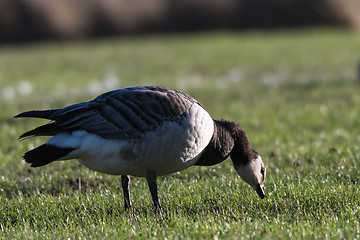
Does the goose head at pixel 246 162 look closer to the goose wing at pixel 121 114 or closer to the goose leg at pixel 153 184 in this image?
the goose wing at pixel 121 114

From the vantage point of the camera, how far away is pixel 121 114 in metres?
5.68

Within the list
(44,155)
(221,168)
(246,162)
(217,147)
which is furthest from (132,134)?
(221,168)

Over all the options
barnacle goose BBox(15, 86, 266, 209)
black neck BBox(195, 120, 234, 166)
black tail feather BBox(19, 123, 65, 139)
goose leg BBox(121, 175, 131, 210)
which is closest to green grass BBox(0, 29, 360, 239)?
goose leg BBox(121, 175, 131, 210)

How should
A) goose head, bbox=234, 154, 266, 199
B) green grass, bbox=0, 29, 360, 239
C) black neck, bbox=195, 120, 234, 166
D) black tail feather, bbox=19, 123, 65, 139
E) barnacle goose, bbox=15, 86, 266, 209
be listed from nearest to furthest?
1. green grass, bbox=0, 29, 360, 239
2. barnacle goose, bbox=15, 86, 266, 209
3. black tail feather, bbox=19, 123, 65, 139
4. black neck, bbox=195, 120, 234, 166
5. goose head, bbox=234, 154, 266, 199

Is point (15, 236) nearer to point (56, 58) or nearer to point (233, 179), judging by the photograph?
point (233, 179)

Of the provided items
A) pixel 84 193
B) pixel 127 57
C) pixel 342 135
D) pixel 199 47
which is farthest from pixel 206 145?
pixel 199 47

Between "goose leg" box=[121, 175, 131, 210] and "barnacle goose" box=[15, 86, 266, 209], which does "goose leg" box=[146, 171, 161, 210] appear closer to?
"barnacle goose" box=[15, 86, 266, 209]

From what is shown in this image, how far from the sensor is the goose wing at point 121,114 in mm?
5570

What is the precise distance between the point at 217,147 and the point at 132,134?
38.4 inches

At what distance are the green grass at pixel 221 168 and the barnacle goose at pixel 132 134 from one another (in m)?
0.52

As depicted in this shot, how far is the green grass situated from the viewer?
528cm

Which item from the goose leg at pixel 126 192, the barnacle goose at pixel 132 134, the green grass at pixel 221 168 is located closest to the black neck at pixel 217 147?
the barnacle goose at pixel 132 134

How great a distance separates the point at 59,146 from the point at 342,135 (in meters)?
5.93

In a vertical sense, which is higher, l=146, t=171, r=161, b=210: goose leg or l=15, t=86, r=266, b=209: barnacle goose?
l=15, t=86, r=266, b=209: barnacle goose
